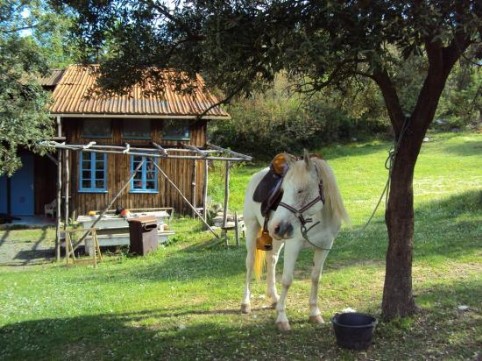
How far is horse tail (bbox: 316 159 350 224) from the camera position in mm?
5723

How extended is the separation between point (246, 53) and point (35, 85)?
11.6 meters

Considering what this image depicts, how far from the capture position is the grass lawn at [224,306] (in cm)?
545

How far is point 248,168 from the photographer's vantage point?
3575 cm

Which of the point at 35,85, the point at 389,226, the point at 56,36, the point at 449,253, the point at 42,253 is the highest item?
the point at 56,36

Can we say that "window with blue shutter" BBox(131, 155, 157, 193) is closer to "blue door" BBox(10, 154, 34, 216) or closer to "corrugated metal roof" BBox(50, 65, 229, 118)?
"corrugated metal roof" BBox(50, 65, 229, 118)

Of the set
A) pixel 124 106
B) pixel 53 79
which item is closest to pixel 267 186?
→ pixel 124 106

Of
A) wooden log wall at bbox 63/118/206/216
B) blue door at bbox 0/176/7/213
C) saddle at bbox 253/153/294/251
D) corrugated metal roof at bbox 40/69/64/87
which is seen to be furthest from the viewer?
corrugated metal roof at bbox 40/69/64/87

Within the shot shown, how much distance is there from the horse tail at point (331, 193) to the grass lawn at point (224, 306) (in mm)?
1378

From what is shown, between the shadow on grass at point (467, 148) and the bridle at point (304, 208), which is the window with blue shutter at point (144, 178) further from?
the shadow on grass at point (467, 148)

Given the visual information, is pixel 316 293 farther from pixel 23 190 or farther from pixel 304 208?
pixel 23 190

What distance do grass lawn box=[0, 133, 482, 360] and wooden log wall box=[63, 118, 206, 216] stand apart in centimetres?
616

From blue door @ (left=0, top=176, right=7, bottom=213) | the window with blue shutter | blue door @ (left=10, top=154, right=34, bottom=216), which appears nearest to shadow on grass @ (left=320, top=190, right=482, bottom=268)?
the window with blue shutter

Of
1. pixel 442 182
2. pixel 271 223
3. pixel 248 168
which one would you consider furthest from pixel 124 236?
pixel 248 168

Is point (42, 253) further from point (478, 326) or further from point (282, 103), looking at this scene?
point (282, 103)
